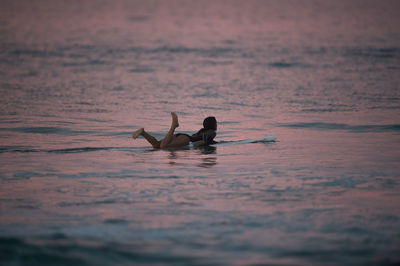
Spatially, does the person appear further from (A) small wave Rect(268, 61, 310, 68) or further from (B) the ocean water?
(A) small wave Rect(268, 61, 310, 68)

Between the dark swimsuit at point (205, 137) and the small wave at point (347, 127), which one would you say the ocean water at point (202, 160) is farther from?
the dark swimsuit at point (205, 137)

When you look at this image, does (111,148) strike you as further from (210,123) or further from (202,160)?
(202,160)

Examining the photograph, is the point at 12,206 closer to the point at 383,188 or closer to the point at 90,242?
the point at 90,242

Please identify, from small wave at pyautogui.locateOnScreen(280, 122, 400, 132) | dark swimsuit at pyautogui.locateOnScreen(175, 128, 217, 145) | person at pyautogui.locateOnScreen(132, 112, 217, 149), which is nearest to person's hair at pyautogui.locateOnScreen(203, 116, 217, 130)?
person at pyautogui.locateOnScreen(132, 112, 217, 149)

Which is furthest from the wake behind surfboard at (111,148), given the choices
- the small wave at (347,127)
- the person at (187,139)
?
the small wave at (347,127)

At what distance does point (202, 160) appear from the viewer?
37.9 feet

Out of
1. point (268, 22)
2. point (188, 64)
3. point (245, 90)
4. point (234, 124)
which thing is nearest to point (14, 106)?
point (234, 124)

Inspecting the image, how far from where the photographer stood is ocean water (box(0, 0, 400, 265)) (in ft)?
21.6

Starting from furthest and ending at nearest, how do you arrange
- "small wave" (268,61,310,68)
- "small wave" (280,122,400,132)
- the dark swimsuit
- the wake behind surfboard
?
"small wave" (268,61,310,68) → "small wave" (280,122,400,132) → the dark swimsuit → the wake behind surfboard

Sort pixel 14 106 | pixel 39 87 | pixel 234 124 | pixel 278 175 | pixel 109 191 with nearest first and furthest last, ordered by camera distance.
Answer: pixel 109 191 < pixel 278 175 < pixel 234 124 < pixel 14 106 < pixel 39 87

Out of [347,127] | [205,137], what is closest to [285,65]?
[347,127]

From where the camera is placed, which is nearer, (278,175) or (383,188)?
(383,188)

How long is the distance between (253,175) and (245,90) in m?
15.3

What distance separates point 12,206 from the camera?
26.3 feet
